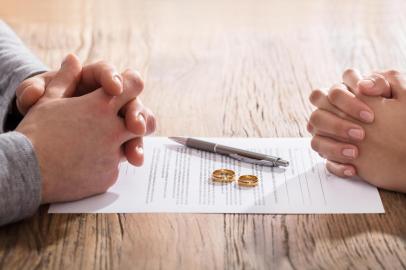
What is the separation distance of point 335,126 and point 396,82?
0.12m

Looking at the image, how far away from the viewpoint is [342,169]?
3.82 ft

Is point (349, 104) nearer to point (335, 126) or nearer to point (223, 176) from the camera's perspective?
point (335, 126)

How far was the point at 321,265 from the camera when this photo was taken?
945mm

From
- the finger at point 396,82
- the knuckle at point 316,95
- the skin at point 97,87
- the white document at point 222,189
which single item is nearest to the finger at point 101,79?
the skin at point 97,87

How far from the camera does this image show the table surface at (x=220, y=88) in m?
0.97

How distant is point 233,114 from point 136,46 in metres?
0.47

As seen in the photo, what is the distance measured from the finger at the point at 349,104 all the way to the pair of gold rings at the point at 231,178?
192 mm

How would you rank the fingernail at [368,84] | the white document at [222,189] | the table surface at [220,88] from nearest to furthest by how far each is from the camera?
the table surface at [220,88], the white document at [222,189], the fingernail at [368,84]

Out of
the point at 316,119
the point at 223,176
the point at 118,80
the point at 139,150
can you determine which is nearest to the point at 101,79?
the point at 118,80

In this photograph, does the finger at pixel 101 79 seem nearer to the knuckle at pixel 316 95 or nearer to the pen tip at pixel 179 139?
the pen tip at pixel 179 139

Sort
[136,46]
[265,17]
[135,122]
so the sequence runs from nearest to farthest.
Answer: [135,122]
[136,46]
[265,17]

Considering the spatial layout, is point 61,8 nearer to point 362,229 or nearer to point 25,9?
point 25,9

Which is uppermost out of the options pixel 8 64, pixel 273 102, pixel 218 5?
pixel 8 64

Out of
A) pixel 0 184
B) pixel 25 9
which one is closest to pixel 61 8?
pixel 25 9
